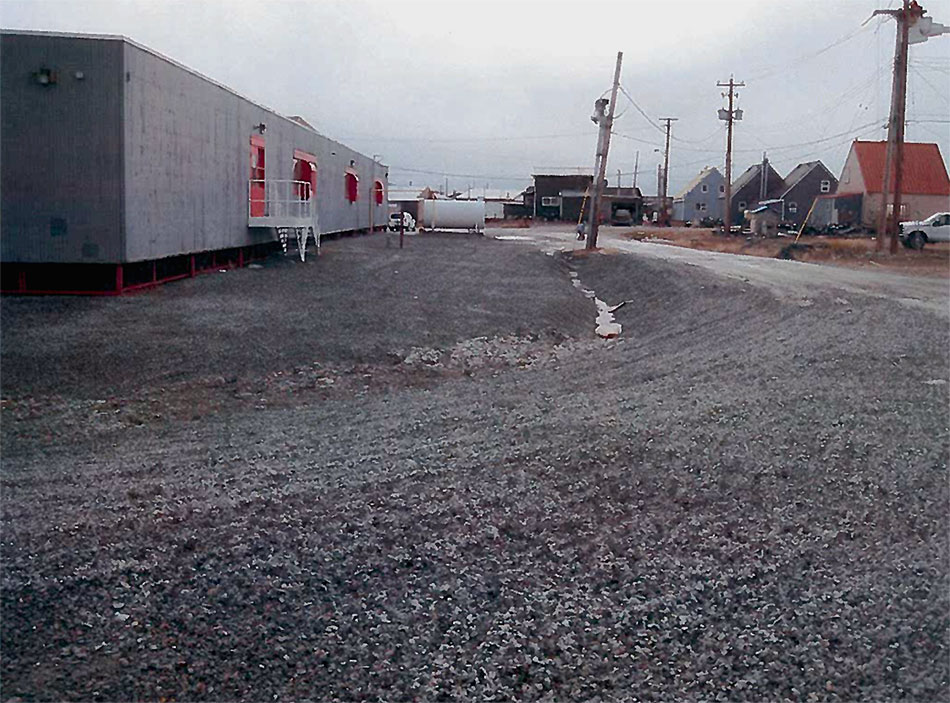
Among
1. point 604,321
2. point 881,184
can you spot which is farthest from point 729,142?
point 604,321

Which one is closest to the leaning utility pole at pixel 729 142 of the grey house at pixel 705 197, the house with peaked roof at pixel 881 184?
the house with peaked roof at pixel 881 184

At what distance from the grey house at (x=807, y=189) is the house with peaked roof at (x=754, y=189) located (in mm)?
5085

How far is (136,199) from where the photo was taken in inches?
702

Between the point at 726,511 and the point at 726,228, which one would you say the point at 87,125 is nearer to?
the point at 726,511

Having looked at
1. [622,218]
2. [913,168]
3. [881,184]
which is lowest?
[622,218]

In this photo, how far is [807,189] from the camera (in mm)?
82188

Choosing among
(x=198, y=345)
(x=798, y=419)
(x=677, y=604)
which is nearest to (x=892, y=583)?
(x=677, y=604)

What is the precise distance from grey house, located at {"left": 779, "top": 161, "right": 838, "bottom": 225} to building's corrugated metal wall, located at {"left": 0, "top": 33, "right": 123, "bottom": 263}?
71.5m

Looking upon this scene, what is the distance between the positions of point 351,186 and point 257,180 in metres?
17.6

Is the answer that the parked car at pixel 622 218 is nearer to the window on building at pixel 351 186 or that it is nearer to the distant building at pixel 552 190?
the distant building at pixel 552 190

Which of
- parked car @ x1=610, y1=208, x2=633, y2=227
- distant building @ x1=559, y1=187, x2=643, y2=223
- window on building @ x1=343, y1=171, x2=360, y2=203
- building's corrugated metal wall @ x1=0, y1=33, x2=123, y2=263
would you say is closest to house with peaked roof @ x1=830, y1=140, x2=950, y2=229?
parked car @ x1=610, y1=208, x2=633, y2=227

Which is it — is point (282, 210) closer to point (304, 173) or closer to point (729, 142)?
point (304, 173)

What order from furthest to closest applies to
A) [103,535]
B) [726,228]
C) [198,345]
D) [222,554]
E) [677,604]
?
[726,228], [198,345], [103,535], [222,554], [677,604]

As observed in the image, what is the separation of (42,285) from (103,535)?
13.2m
